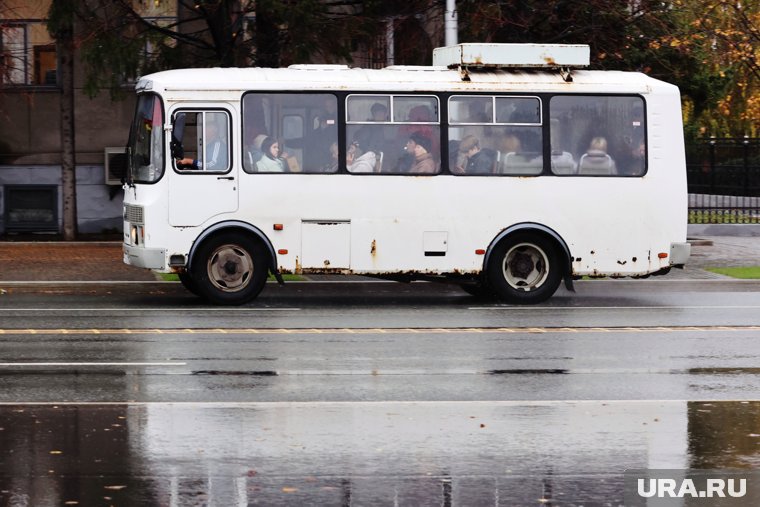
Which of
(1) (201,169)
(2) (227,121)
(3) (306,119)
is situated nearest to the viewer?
(1) (201,169)

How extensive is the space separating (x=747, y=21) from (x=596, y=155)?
29.0ft

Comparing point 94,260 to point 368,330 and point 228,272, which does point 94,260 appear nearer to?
point 228,272

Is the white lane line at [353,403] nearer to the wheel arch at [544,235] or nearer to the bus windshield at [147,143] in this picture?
the wheel arch at [544,235]

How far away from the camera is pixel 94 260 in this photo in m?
23.7

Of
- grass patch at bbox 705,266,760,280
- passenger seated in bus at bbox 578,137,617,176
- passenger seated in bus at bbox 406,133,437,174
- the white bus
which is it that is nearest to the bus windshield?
the white bus

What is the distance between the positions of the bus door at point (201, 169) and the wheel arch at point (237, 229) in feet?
0.50

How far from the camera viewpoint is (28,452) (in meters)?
8.37

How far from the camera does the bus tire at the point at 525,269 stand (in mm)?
18172

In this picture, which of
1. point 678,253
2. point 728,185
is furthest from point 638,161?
point 728,185

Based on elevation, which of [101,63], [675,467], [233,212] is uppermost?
[101,63]

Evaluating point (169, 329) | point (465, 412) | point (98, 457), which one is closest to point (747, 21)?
point (169, 329)

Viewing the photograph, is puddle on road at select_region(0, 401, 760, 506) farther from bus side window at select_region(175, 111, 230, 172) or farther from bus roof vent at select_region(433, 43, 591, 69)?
bus roof vent at select_region(433, 43, 591, 69)

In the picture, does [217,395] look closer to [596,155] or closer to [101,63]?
[596,155]

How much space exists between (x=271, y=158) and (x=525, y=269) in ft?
11.3
